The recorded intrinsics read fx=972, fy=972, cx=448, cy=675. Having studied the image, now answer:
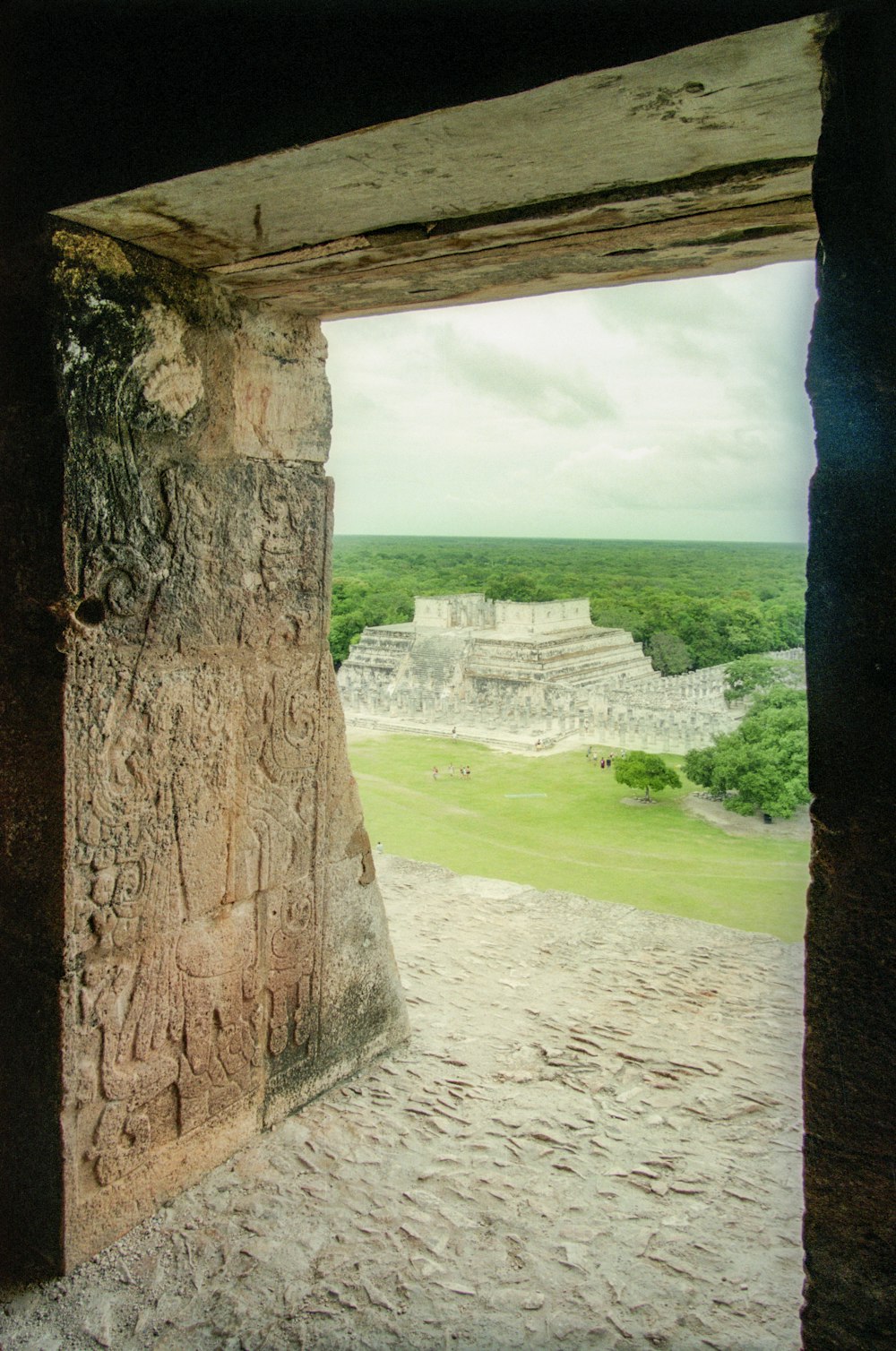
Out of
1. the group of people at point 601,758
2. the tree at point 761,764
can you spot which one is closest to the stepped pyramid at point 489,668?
the group of people at point 601,758

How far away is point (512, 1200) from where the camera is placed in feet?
7.36

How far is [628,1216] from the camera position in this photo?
218 centimetres

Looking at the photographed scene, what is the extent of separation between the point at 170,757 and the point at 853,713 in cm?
149

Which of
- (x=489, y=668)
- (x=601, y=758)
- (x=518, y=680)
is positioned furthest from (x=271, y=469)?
(x=489, y=668)

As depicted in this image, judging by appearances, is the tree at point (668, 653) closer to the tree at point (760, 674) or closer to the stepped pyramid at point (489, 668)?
the stepped pyramid at point (489, 668)

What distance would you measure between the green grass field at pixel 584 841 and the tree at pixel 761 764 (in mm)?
399

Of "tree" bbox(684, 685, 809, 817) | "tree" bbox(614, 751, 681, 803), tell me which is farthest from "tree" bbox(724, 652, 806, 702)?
"tree" bbox(614, 751, 681, 803)

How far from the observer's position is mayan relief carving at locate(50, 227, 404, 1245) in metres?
1.98

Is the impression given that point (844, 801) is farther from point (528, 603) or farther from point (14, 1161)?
point (528, 603)

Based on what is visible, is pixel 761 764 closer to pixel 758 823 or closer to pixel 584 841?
pixel 758 823

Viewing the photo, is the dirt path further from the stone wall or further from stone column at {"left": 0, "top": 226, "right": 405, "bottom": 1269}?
stone column at {"left": 0, "top": 226, "right": 405, "bottom": 1269}

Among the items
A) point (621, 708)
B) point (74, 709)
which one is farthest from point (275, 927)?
point (621, 708)

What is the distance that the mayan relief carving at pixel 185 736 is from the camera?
6.49 feet

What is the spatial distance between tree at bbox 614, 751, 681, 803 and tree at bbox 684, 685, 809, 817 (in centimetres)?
31
